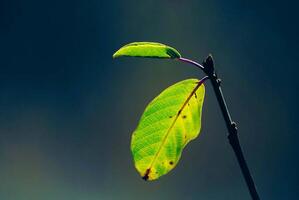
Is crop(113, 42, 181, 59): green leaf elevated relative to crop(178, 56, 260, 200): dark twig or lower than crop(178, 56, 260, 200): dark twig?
elevated

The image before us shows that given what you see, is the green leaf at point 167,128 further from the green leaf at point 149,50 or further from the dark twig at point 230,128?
the dark twig at point 230,128

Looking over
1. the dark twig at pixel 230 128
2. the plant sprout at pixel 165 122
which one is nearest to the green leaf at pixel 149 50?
the plant sprout at pixel 165 122

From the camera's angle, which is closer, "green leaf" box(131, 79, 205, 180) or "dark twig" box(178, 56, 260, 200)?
"dark twig" box(178, 56, 260, 200)

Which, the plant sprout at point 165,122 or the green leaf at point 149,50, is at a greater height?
the green leaf at point 149,50

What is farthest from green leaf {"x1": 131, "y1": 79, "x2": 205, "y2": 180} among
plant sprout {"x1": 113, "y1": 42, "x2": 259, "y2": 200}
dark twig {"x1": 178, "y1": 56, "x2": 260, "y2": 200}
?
dark twig {"x1": 178, "y1": 56, "x2": 260, "y2": 200}

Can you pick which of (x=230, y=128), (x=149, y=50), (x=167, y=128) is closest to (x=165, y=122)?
(x=167, y=128)

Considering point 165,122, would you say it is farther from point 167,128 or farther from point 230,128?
point 230,128

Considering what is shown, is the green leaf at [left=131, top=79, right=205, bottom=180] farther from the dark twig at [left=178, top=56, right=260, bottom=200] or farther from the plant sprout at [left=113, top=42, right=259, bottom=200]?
the dark twig at [left=178, top=56, right=260, bottom=200]

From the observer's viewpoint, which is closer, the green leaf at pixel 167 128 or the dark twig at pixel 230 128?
the dark twig at pixel 230 128
